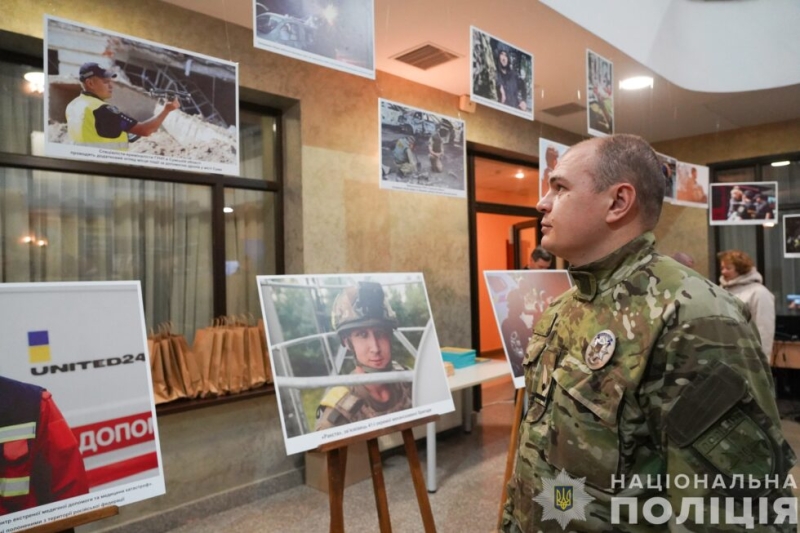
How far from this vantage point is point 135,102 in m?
2.08

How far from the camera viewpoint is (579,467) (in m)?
1.15

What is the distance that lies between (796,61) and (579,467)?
193 inches

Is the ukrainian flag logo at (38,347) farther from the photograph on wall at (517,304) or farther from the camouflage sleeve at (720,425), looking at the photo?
the photograph on wall at (517,304)

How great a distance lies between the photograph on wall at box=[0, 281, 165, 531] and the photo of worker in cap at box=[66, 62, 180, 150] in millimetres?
607

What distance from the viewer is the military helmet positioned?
204cm

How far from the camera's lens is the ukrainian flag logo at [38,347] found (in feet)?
4.50

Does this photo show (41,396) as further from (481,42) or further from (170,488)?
(481,42)

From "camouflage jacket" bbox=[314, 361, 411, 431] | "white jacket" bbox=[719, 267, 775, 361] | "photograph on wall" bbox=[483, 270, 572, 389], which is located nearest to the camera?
"camouflage jacket" bbox=[314, 361, 411, 431]

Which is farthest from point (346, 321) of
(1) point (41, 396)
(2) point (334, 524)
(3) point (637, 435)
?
(3) point (637, 435)

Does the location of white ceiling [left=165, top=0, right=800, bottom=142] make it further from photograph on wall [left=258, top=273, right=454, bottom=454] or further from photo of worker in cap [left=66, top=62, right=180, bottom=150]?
photograph on wall [left=258, top=273, right=454, bottom=454]

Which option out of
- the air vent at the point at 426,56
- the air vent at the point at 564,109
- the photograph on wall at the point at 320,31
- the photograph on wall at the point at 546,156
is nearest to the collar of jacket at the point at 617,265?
the photograph on wall at the point at 320,31

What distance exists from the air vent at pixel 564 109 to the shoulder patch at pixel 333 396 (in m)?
3.89

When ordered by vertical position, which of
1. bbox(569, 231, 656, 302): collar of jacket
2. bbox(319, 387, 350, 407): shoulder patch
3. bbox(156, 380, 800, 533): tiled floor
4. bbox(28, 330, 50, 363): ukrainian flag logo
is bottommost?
bbox(156, 380, 800, 533): tiled floor

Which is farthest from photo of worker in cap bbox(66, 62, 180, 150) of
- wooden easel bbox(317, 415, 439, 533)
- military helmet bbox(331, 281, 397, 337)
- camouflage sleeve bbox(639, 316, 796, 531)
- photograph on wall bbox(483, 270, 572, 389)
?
camouflage sleeve bbox(639, 316, 796, 531)
